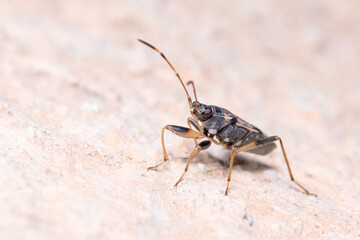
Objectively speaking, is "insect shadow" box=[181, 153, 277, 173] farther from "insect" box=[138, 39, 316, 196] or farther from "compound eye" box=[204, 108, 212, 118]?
"compound eye" box=[204, 108, 212, 118]

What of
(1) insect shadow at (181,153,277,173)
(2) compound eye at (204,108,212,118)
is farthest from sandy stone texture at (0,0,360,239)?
(2) compound eye at (204,108,212,118)

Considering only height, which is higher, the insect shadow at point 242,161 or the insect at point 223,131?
the insect at point 223,131

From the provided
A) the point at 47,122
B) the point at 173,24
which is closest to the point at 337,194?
the point at 47,122

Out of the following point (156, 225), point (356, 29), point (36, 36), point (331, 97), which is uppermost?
point (356, 29)

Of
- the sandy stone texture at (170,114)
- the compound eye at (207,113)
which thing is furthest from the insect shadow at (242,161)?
the compound eye at (207,113)

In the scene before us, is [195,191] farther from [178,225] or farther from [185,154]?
[185,154]

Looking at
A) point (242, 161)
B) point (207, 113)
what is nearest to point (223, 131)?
point (207, 113)

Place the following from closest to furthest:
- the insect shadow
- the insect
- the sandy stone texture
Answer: the sandy stone texture → the insect → the insect shadow

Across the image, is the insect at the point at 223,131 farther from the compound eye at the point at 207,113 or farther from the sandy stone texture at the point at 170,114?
the sandy stone texture at the point at 170,114
